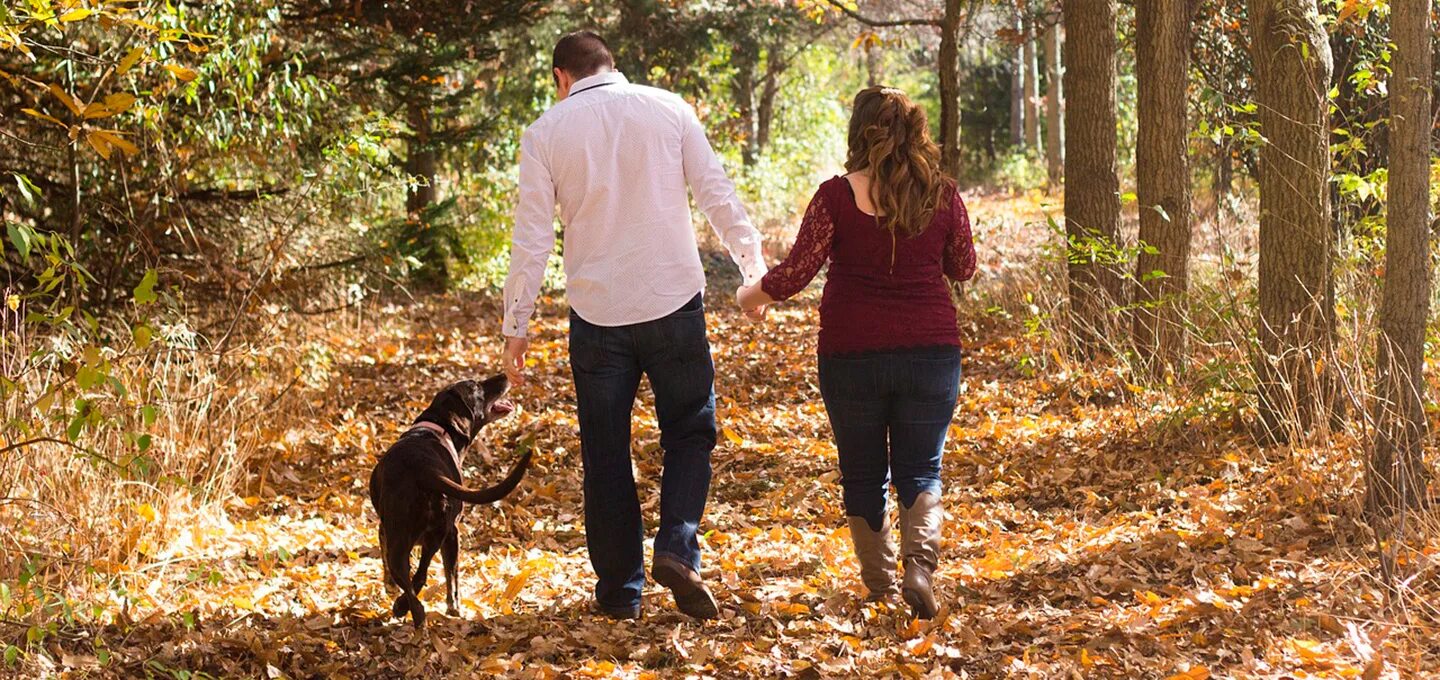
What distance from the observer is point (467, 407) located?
5645 millimetres

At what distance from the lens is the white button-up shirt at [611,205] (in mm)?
4770

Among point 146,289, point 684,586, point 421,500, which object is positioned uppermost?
point 146,289

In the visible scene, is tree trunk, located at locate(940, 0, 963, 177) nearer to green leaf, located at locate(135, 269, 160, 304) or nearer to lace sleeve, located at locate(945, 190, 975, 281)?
lace sleeve, located at locate(945, 190, 975, 281)

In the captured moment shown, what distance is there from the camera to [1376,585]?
4820mm

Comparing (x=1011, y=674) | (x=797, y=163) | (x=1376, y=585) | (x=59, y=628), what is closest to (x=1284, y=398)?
(x=1376, y=585)

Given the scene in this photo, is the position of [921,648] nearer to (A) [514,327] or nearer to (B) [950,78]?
(A) [514,327]

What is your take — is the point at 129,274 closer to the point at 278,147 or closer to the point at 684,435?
the point at 278,147

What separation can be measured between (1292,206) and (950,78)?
20.5 feet

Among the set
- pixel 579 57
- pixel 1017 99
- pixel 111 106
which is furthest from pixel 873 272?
pixel 1017 99

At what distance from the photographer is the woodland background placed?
15.2ft

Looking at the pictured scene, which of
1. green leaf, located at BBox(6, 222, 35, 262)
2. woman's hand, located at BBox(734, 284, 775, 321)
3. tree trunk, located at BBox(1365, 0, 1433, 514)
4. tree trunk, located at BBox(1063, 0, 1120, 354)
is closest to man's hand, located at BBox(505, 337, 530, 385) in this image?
woman's hand, located at BBox(734, 284, 775, 321)

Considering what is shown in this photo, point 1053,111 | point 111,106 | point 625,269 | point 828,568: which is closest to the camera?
point 111,106

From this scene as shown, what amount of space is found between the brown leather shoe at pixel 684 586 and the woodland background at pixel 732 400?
0.08m

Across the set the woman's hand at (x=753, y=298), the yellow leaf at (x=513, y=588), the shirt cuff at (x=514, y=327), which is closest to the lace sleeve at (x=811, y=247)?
the woman's hand at (x=753, y=298)
